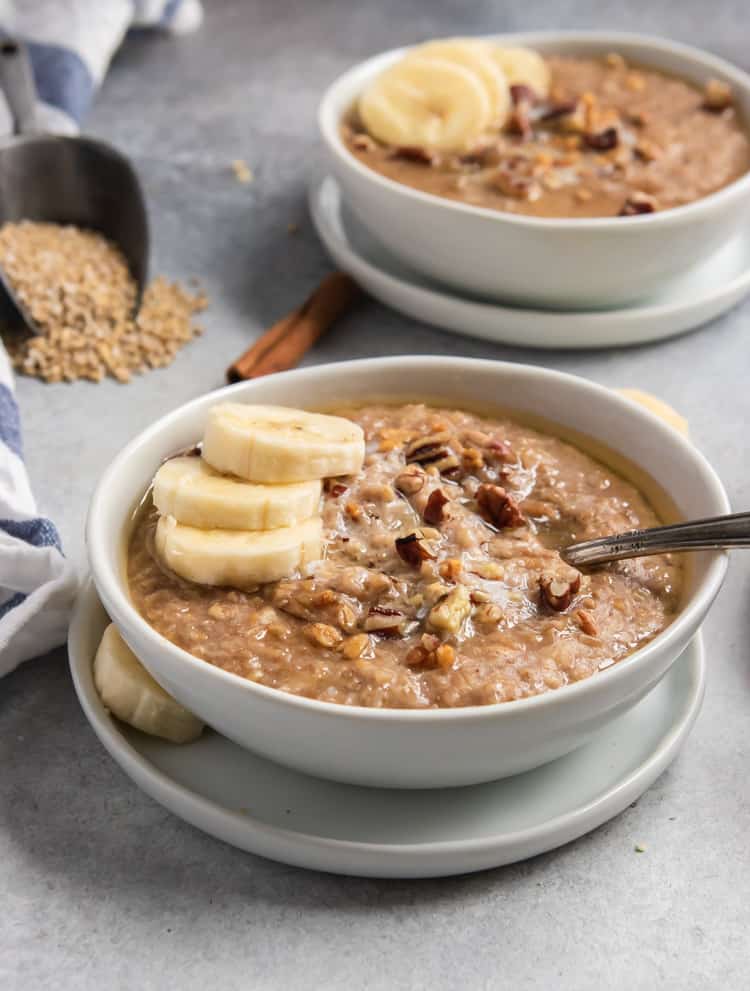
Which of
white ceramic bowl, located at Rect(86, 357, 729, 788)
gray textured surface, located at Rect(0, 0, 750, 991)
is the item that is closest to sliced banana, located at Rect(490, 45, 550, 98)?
gray textured surface, located at Rect(0, 0, 750, 991)

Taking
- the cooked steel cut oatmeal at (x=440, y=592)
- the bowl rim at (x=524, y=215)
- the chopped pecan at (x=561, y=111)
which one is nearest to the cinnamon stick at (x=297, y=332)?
the bowl rim at (x=524, y=215)

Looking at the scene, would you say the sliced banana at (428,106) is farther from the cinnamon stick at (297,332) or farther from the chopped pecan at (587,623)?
the chopped pecan at (587,623)

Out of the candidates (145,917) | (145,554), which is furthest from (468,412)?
(145,917)

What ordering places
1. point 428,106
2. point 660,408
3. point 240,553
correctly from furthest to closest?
point 428,106, point 660,408, point 240,553

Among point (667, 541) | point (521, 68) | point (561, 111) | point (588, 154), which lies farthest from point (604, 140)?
point (667, 541)

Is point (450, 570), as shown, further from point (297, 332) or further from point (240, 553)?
point (297, 332)

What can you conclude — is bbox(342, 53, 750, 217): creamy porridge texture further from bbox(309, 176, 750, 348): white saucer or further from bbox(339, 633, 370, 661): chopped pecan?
bbox(339, 633, 370, 661): chopped pecan
